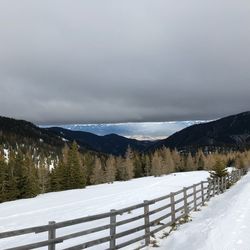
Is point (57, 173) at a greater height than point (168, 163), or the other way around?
point (168, 163)

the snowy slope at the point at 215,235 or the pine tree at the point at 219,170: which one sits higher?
the pine tree at the point at 219,170

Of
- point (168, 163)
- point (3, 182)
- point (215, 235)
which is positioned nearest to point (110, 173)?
point (168, 163)

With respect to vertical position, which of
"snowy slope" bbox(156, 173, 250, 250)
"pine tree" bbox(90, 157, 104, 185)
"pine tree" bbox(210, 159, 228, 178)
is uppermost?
"pine tree" bbox(210, 159, 228, 178)

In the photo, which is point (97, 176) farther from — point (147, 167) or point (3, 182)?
point (3, 182)

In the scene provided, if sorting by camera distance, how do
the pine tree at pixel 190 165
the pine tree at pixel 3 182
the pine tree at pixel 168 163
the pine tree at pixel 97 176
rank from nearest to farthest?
the pine tree at pixel 3 182, the pine tree at pixel 97 176, the pine tree at pixel 168 163, the pine tree at pixel 190 165

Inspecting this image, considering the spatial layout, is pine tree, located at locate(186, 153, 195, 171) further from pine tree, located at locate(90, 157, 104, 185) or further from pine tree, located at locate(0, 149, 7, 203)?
pine tree, located at locate(0, 149, 7, 203)

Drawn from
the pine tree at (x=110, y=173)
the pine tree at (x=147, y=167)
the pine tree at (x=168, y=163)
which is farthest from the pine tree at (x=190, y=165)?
the pine tree at (x=110, y=173)

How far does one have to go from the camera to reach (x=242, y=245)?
37.4 ft

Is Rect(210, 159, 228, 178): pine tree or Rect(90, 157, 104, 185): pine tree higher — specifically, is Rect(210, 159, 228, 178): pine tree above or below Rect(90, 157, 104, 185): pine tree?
above

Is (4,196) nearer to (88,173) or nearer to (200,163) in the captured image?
(88,173)

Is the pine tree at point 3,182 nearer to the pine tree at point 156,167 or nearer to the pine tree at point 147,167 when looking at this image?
the pine tree at point 156,167

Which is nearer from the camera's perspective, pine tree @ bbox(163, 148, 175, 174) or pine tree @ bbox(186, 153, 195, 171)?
pine tree @ bbox(163, 148, 175, 174)

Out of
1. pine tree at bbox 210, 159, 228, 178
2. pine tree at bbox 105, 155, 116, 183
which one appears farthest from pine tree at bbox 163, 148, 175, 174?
pine tree at bbox 210, 159, 228, 178

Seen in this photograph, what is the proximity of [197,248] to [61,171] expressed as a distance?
207 feet
